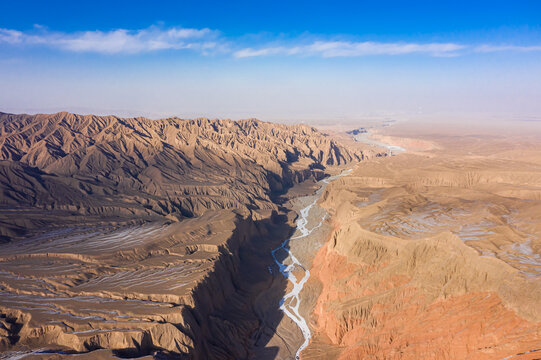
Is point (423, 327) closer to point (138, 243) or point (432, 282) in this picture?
point (432, 282)

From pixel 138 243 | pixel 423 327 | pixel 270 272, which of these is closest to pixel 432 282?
pixel 423 327

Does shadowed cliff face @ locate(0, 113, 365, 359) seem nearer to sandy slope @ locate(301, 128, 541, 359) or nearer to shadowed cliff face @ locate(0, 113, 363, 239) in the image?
shadowed cliff face @ locate(0, 113, 363, 239)

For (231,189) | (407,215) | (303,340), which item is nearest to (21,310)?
(303,340)

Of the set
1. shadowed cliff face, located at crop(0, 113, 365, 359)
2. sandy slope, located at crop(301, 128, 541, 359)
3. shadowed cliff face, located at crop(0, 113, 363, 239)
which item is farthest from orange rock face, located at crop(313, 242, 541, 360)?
shadowed cliff face, located at crop(0, 113, 363, 239)

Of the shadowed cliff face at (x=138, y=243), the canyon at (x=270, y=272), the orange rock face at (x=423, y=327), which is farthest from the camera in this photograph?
the shadowed cliff face at (x=138, y=243)

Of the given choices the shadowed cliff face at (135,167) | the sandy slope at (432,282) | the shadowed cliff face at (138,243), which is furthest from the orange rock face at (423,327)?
the shadowed cliff face at (135,167)

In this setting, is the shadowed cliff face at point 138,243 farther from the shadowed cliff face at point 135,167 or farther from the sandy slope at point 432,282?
the sandy slope at point 432,282
